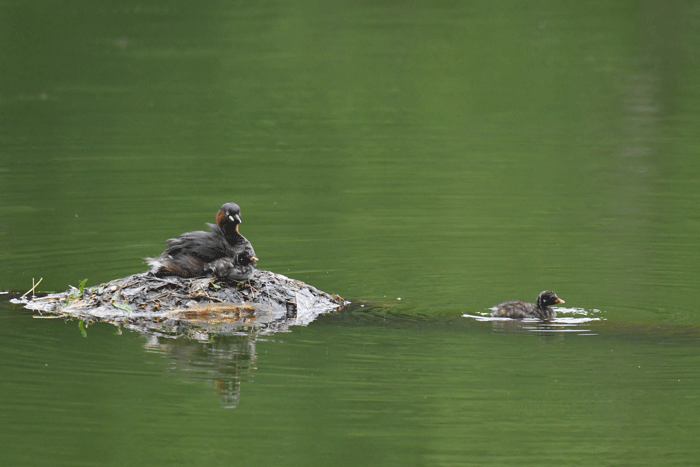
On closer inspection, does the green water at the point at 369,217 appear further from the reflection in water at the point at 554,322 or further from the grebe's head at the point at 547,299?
Result: the grebe's head at the point at 547,299

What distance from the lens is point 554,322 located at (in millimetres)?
11008

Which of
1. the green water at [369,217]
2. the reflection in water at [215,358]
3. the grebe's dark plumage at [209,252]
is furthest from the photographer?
the grebe's dark plumage at [209,252]

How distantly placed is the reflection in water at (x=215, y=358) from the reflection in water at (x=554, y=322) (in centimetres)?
216

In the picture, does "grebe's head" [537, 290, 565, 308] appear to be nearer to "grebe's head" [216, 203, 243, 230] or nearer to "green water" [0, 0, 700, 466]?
"green water" [0, 0, 700, 466]

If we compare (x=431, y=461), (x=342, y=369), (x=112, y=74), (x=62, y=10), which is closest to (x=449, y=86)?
(x=112, y=74)

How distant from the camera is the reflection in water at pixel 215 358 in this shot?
936 cm

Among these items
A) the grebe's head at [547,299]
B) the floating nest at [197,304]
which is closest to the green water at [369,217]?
the floating nest at [197,304]

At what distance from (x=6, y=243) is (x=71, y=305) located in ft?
10.5

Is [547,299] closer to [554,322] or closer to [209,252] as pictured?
[554,322]

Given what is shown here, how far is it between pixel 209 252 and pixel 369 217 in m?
4.67

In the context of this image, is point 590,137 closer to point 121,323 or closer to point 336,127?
point 336,127

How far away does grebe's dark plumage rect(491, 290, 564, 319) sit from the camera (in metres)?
11.1

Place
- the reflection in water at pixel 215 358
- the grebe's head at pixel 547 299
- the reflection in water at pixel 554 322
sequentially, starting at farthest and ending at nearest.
Result: the grebe's head at pixel 547 299 → the reflection in water at pixel 554 322 → the reflection in water at pixel 215 358

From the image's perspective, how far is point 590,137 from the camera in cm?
2072
